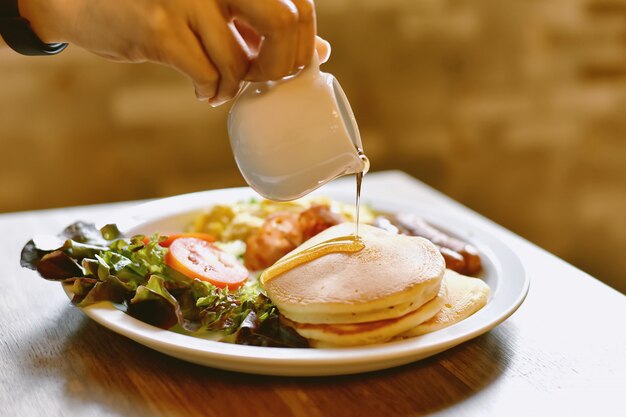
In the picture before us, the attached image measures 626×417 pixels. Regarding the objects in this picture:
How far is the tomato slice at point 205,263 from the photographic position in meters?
1.67

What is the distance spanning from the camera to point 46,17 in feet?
4.74

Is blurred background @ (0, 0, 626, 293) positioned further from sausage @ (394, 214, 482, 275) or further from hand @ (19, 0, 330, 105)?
hand @ (19, 0, 330, 105)

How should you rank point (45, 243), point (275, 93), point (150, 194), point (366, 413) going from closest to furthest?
1. point (366, 413)
2. point (275, 93)
3. point (45, 243)
4. point (150, 194)

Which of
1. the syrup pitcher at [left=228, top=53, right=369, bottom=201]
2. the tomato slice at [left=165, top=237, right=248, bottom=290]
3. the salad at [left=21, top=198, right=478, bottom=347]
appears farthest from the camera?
the tomato slice at [left=165, top=237, right=248, bottom=290]

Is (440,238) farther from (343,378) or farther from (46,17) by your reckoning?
(46,17)

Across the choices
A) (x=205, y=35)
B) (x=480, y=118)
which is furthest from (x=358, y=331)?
(x=480, y=118)

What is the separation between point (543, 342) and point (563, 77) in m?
3.10

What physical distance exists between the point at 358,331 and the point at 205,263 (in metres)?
0.55

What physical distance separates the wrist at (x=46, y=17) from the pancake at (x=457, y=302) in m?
0.91

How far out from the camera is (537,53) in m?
4.20

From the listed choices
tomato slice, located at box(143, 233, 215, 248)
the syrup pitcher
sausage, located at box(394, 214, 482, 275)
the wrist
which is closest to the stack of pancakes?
the syrup pitcher

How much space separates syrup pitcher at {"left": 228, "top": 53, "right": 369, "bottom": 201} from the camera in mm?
1372

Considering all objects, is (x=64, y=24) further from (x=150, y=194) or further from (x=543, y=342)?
(x=150, y=194)

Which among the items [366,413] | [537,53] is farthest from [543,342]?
[537,53]
